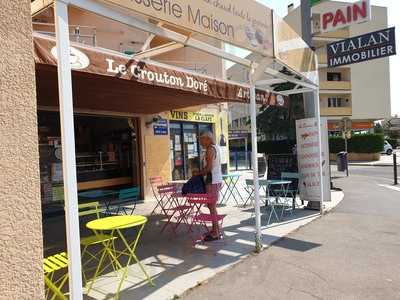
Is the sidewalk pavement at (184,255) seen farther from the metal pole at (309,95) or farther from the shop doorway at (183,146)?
the shop doorway at (183,146)

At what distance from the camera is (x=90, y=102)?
8609mm

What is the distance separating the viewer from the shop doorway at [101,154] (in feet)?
31.3

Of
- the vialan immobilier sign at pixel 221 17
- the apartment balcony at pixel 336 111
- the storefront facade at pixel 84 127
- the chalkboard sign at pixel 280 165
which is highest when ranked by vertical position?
the apartment balcony at pixel 336 111

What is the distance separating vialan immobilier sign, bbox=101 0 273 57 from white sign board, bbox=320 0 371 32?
145 inches

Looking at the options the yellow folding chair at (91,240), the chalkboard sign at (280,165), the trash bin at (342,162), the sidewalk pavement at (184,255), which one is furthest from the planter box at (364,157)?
the yellow folding chair at (91,240)

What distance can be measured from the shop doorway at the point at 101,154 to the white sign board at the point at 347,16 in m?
5.86

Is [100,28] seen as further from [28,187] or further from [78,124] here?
[28,187]

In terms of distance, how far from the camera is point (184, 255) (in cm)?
539

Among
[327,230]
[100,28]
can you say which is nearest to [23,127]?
[327,230]

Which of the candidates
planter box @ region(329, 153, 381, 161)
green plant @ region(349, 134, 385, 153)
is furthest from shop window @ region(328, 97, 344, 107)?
planter box @ region(329, 153, 381, 161)

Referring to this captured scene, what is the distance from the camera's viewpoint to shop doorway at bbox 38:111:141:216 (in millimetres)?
9547

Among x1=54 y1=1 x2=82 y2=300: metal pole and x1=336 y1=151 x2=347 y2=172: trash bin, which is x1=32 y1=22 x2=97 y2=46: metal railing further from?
x1=336 y1=151 x2=347 y2=172: trash bin

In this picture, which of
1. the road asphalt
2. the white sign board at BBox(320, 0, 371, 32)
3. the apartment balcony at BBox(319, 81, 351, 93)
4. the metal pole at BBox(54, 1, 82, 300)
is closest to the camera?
the metal pole at BBox(54, 1, 82, 300)

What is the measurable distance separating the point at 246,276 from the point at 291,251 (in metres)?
1.24
